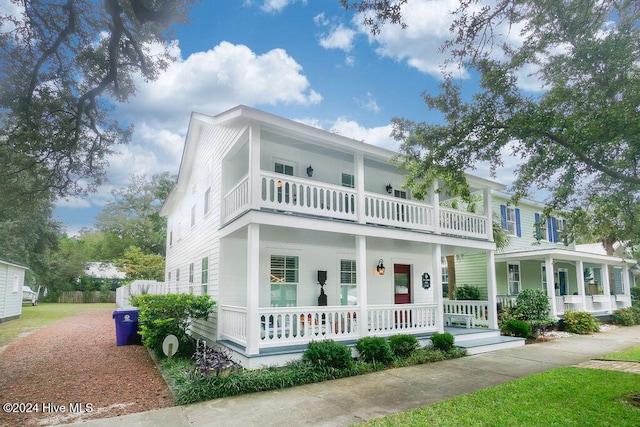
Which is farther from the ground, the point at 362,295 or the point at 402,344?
the point at 362,295

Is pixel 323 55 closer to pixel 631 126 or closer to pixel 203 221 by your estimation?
pixel 203 221

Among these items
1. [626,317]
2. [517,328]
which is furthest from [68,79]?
[626,317]

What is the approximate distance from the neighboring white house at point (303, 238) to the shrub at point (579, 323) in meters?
4.71

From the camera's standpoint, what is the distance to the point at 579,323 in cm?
1588

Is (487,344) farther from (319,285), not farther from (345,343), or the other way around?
(319,285)

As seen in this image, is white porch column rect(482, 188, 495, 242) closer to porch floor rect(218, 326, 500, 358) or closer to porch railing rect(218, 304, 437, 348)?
porch floor rect(218, 326, 500, 358)

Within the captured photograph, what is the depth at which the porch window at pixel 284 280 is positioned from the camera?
1078 cm

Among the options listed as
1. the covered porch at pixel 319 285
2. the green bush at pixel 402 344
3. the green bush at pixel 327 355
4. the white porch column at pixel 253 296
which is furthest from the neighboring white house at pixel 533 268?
the white porch column at pixel 253 296

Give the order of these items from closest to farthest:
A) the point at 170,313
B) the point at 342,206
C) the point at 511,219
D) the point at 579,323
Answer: the point at 170,313 → the point at 342,206 → the point at 579,323 → the point at 511,219

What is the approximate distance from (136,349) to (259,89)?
448 inches

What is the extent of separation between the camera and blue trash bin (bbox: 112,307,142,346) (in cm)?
1199

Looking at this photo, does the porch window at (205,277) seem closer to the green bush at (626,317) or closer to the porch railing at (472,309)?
the porch railing at (472,309)

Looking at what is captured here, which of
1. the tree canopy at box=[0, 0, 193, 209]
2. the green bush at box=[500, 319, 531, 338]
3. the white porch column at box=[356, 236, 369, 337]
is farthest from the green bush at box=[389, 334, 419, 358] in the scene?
the tree canopy at box=[0, 0, 193, 209]

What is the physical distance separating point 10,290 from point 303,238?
57.7 ft
